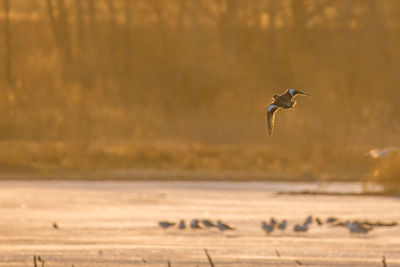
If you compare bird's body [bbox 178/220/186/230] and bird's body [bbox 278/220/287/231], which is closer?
bird's body [bbox 278/220/287/231]

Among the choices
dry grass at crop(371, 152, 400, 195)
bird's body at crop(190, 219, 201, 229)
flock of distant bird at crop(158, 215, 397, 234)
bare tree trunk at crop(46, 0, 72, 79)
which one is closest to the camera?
flock of distant bird at crop(158, 215, 397, 234)

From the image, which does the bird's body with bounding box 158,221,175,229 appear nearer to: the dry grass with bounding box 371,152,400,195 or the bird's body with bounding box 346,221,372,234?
the bird's body with bounding box 346,221,372,234

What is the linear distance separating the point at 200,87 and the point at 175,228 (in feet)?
69.9

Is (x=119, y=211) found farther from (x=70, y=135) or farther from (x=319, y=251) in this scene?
(x=70, y=135)

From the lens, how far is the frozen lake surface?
16.0m

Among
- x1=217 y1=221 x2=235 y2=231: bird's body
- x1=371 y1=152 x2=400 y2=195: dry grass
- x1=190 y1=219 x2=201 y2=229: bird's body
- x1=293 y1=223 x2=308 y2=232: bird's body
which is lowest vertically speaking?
x1=293 y1=223 x2=308 y2=232: bird's body

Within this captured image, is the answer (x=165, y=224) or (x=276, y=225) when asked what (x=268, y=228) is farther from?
(x=165, y=224)

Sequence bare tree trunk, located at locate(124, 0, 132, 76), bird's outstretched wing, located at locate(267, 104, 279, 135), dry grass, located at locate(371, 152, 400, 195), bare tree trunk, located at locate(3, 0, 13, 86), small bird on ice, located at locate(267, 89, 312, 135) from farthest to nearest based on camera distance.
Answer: bare tree trunk, located at locate(124, 0, 132, 76) → bare tree trunk, located at locate(3, 0, 13, 86) → dry grass, located at locate(371, 152, 400, 195) → small bird on ice, located at locate(267, 89, 312, 135) → bird's outstretched wing, located at locate(267, 104, 279, 135)

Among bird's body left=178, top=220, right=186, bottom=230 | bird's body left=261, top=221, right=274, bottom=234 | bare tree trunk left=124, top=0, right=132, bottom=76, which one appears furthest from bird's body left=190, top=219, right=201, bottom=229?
bare tree trunk left=124, top=0, right=132, bottom=76

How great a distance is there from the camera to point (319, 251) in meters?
16.7

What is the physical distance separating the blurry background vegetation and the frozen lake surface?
295 centimetres

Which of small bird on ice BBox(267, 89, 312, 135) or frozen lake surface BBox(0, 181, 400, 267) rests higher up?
frozen lake surface BBox(0, 181, 400, 267)

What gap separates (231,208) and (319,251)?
20.6 ft

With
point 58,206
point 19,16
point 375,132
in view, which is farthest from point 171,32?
point 58,206
